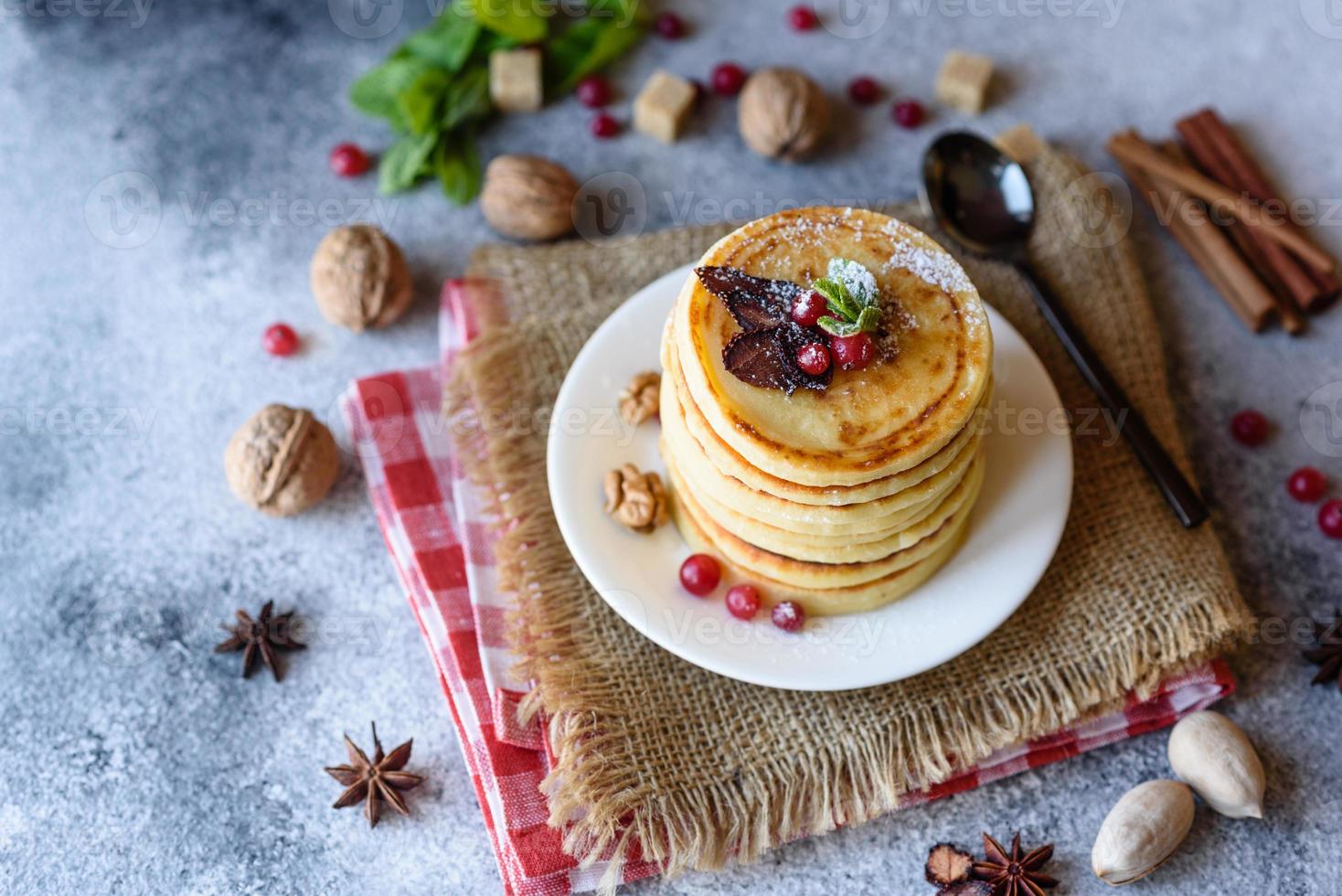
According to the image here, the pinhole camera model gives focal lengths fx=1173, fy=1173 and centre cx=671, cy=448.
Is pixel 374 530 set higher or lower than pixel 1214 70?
lower

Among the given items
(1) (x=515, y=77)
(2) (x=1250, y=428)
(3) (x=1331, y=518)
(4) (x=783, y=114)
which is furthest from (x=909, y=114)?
(3) (x=1331, y=518)

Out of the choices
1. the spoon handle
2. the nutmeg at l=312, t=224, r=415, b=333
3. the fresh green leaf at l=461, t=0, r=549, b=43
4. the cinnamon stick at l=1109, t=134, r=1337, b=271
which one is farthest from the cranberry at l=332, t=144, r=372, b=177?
the cinnamon stick at l=1109, t=134, r=1337, b=271

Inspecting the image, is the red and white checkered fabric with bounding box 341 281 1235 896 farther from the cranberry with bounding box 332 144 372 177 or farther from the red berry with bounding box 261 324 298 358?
the cranberry with bounding box 332 144 372 177

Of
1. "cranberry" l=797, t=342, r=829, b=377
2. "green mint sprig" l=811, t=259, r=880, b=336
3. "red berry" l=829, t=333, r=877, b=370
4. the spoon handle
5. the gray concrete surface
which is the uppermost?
"green mint sprig" l=811, t=259, r=880, b=336

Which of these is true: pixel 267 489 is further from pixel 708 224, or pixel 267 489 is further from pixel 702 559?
pixel 708 224

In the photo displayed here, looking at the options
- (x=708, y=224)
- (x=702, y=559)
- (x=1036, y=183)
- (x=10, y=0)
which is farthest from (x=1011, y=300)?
(x=10, y=0)

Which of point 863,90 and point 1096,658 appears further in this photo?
point 863,90
